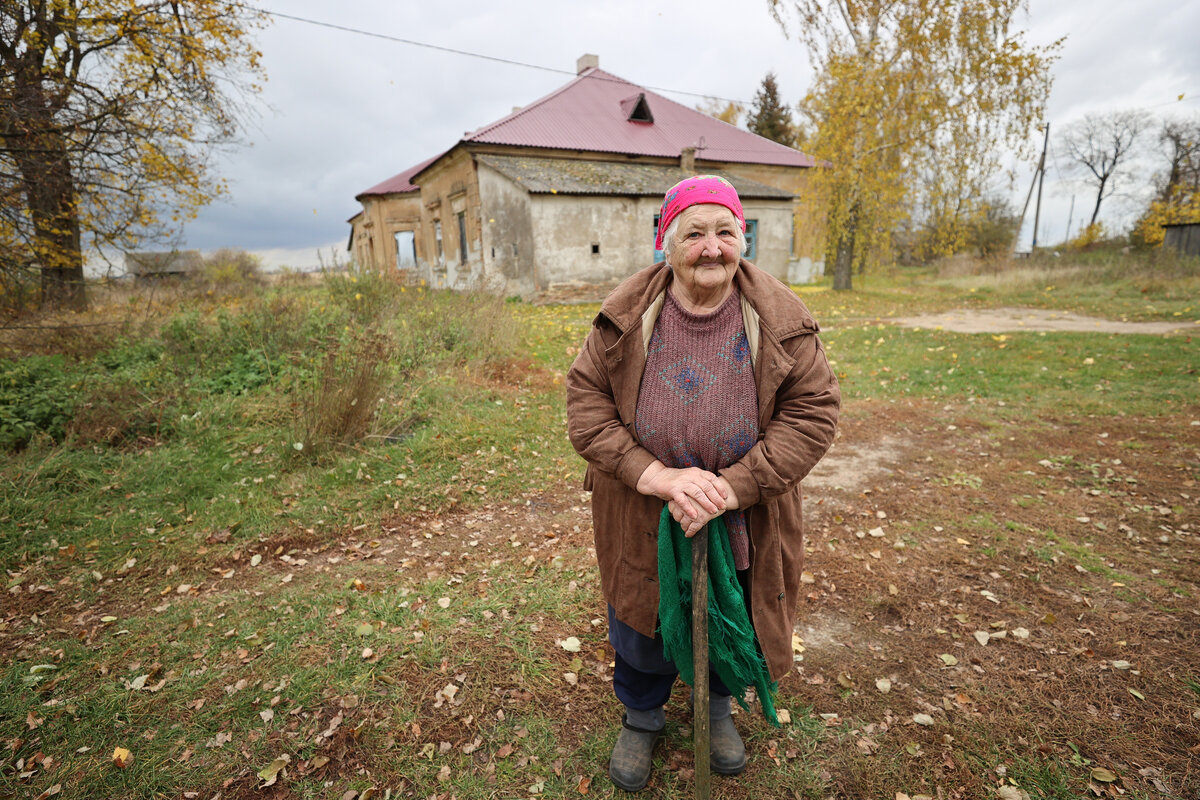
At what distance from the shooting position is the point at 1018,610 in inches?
121

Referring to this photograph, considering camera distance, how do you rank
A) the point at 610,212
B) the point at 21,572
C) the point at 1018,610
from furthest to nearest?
the point at 610,212 → the point at 21,572 → the point at 1018,610

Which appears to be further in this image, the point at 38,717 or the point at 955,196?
the point at 955,196

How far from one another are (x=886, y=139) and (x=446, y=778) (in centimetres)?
1884

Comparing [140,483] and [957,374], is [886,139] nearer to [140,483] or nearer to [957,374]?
[957,374]

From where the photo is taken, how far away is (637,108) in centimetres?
2192

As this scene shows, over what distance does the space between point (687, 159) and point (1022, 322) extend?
13412mm

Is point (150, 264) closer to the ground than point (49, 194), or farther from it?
closer to the ground

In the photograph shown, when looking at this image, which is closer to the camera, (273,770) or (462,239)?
(273,770)

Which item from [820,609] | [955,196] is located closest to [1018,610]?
[820,609]

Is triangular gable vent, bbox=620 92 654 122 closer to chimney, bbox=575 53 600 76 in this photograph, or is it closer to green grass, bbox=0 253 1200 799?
chimney, bbox=575 53 600 76

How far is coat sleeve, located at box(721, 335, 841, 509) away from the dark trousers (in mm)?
721

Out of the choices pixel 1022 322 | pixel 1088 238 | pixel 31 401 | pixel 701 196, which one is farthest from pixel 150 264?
pixel 1088 238

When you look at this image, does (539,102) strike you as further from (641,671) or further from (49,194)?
(641,671)

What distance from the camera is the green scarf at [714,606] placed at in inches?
69.5
